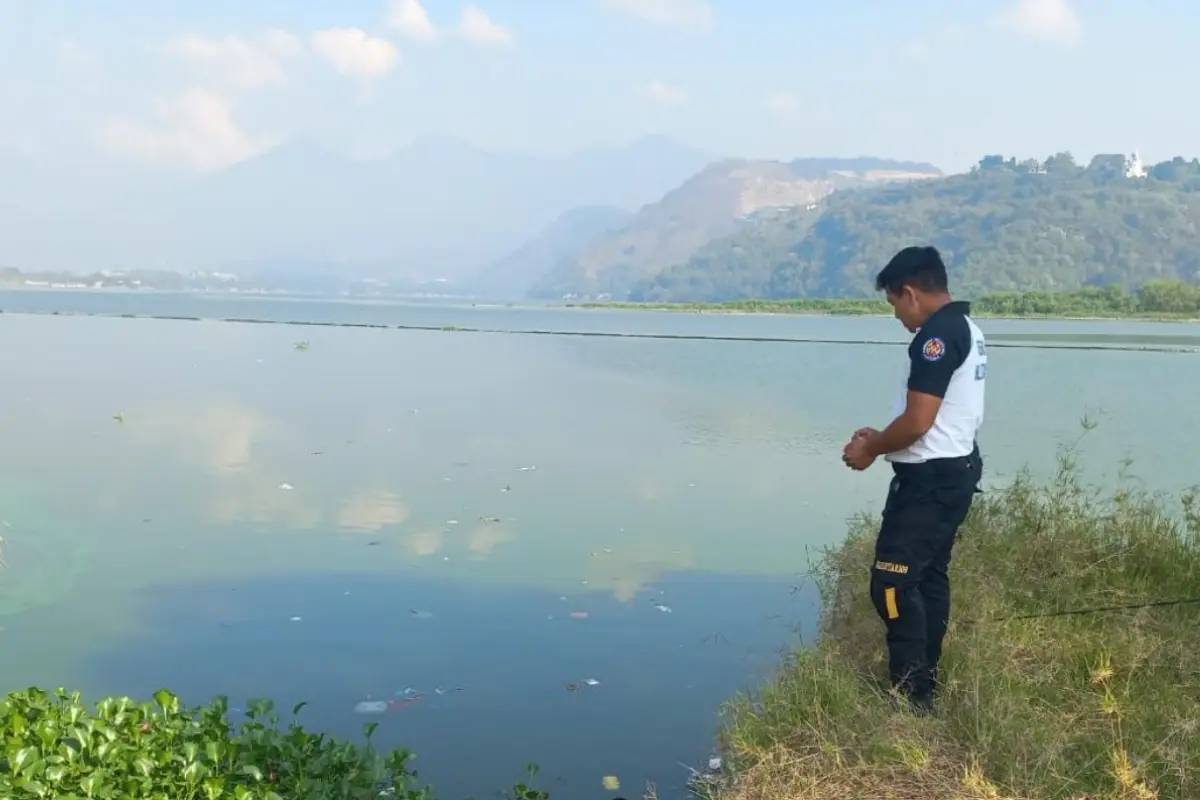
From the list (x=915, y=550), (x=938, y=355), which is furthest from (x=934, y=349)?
(x=915, y=550)

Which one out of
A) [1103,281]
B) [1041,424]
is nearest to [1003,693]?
[1041,424]

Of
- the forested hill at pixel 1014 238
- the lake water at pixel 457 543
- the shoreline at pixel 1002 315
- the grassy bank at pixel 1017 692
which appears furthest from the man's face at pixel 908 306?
the forested hill at pixel 1014 238

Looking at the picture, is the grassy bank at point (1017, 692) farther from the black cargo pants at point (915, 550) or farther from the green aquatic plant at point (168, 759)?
the green aquatic plant at point (168, 759)

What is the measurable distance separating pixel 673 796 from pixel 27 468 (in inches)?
394

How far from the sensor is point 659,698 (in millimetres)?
5992

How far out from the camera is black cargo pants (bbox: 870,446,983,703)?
475 cm

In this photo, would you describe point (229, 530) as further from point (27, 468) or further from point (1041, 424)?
point (1041, 424)

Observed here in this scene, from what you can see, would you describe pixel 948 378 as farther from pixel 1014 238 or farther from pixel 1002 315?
pixel 1014 238

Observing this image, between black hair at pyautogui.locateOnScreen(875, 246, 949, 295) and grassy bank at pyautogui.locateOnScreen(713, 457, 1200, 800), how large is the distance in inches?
66.4

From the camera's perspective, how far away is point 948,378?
182 inches

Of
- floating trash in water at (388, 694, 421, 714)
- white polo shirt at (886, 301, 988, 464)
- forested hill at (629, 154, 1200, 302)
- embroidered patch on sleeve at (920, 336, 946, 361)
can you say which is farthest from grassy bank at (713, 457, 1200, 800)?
forested hill at (629, 154, 1200, 302)

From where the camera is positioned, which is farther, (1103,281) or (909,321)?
(1103,281)

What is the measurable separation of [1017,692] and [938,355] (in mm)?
1507

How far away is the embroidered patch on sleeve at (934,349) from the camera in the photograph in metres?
4.61
